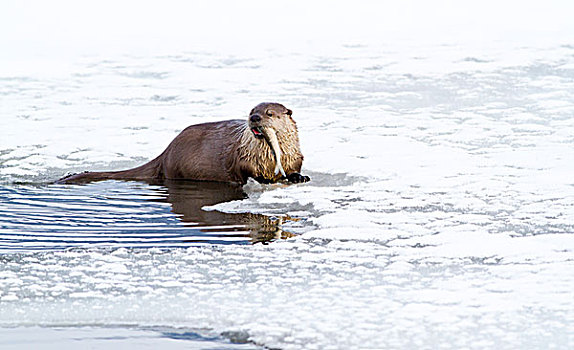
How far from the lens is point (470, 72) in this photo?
33.7 ft

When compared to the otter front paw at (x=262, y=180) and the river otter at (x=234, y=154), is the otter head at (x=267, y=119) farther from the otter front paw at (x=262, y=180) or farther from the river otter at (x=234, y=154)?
the otter front paw at (x=262, y=180)

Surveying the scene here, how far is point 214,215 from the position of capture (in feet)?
15.5

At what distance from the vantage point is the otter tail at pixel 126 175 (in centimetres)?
576

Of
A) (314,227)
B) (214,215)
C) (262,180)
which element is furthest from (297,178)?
(314,227)

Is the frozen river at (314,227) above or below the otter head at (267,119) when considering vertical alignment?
below

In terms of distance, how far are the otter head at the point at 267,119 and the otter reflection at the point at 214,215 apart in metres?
0.40

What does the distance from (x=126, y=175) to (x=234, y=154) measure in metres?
0.75

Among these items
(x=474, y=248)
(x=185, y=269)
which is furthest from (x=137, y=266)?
(x=474, y=248)

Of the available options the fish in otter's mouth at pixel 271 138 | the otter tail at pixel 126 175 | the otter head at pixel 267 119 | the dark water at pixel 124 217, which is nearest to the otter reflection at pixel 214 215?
the dark water at pixel 124 217

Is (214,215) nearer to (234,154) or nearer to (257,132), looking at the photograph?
(257,132)

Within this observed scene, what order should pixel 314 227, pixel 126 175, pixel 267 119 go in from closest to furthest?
pixel 314 227 → pixel 267 119 → pixel 126 175

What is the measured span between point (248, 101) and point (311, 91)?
848 mm

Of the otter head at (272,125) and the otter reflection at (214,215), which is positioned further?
the otter head at (272,125)

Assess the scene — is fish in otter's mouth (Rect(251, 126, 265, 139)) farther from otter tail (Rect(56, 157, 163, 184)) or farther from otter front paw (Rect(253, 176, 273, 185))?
otter tail (Rect(56, 157, 163, 184))
